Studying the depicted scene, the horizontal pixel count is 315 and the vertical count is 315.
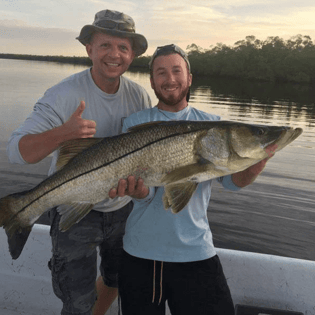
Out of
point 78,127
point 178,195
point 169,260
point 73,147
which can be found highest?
→ point 78,127

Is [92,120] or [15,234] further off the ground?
[92,120]

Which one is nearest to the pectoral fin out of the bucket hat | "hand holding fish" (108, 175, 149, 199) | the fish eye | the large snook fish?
the large snook fish

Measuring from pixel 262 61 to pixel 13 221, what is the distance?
92074 millimetres

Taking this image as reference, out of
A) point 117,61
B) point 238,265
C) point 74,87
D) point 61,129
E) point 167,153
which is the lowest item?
point 238,265

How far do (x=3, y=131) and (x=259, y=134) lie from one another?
17131 millimetres

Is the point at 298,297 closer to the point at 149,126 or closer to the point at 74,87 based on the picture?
the point at 149,126

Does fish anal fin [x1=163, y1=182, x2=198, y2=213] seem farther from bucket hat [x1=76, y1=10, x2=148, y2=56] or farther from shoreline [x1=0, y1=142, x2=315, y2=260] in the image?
shoreline [x1=0, y1=142, x2=315, y2=260]

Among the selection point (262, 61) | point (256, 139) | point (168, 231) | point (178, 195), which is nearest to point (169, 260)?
point (168, 231)

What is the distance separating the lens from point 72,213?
2994 mm

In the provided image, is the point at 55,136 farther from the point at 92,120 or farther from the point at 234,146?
the point at 234,146

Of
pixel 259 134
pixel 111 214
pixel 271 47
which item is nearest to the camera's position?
pixel 259 134

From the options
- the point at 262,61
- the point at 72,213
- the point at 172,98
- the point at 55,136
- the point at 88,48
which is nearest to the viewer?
the point at 55,136

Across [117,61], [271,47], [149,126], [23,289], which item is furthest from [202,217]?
[271,47]

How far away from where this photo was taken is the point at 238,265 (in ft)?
12.7
